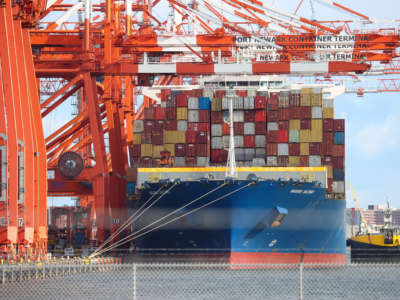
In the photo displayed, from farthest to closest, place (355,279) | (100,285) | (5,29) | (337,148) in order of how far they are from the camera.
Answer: (337,148)
(355,279)
(5,29)
(100,285)

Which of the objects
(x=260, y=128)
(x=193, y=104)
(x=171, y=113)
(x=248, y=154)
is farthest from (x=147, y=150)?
(x=260, y=128)

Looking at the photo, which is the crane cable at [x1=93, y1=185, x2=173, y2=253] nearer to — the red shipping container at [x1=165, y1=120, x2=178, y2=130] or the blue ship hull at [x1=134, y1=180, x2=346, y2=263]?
the blue ship hull at [x1=134, y1=180, x2=346, y2=263]

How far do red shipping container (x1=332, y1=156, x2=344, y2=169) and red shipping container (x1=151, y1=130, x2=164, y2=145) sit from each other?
1000 cm

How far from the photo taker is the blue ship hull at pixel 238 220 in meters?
48.7

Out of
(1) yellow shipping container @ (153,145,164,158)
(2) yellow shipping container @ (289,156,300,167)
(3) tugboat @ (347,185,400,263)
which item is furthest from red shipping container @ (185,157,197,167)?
(3) tugboat @ (347,185,400,263)

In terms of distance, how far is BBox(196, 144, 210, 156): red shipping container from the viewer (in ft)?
171

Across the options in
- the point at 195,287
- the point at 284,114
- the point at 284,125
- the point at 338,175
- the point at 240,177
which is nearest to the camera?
the point at 195,287

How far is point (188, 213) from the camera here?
163ft

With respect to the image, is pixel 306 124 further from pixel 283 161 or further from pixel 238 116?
pixel 238 116

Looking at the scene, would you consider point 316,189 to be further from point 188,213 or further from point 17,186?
point 17,186

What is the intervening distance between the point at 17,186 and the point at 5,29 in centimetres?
729

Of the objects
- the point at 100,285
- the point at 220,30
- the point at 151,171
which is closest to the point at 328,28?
the point at 220,30

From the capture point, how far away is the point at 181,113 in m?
53.8

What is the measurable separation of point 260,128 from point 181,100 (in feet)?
16.6
